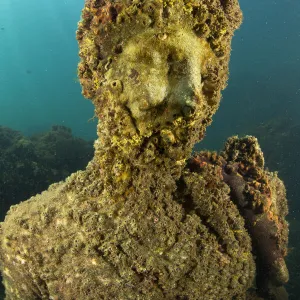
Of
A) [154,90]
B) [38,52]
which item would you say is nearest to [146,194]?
[154,90]

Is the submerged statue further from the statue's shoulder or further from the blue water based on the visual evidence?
the blue water

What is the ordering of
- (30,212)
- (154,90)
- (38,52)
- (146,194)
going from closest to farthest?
(154,90) → (146,194) → (30,212) → (38,52)

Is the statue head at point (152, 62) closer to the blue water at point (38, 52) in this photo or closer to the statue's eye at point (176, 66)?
the statue's eye at point (176, 66)

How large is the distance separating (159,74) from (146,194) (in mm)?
1269

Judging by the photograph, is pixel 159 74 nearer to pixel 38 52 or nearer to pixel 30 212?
pixel 30 212

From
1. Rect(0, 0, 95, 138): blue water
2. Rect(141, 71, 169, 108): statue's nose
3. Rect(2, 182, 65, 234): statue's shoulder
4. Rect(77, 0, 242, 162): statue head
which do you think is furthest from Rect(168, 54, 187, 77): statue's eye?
Rect(0, 0, 95, 138): blue water

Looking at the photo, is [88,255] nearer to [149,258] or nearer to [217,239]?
[149,258]

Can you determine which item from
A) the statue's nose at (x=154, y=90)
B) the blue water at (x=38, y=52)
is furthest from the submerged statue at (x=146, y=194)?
the blue water at (x=38, y=52)

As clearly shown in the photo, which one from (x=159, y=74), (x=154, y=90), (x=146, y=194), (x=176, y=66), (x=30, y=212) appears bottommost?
(x=30, y=212)

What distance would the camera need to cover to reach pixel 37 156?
14539 mm

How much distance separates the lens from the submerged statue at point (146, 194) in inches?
97.7

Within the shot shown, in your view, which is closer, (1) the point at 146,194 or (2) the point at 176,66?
(2) the point at 176,66

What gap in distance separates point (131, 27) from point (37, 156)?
531 inches

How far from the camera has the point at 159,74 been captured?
248 centimetres
